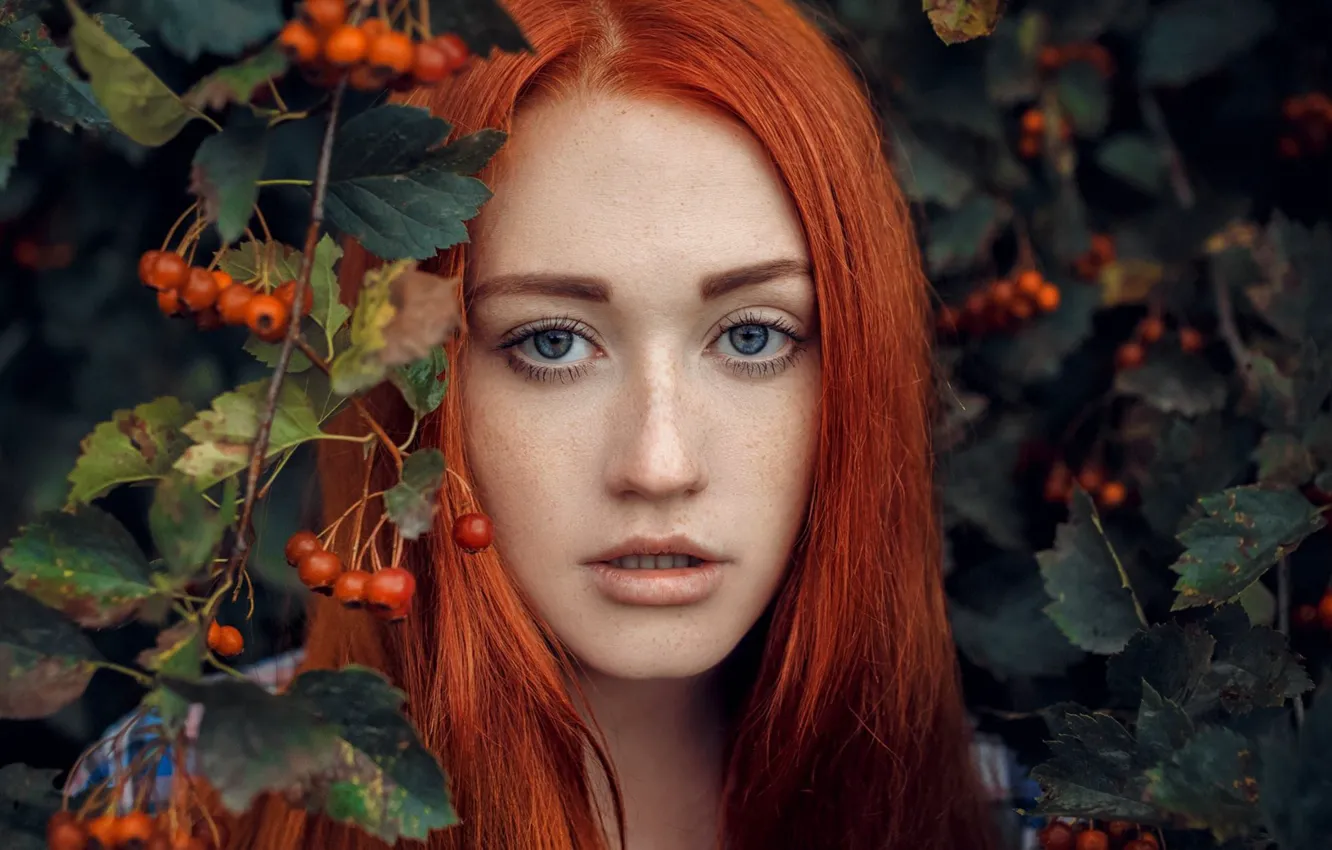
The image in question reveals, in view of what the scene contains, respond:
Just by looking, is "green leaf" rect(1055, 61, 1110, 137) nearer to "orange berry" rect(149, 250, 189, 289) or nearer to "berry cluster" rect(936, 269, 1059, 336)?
"berry cluster" rect(936, 269, 1059, 336)

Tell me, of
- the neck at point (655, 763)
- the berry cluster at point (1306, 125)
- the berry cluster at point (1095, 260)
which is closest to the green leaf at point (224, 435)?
the neck at point (655, 763)

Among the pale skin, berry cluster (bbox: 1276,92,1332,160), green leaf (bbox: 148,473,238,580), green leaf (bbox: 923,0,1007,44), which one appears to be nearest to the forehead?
the pale skin

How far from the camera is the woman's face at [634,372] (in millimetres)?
1131

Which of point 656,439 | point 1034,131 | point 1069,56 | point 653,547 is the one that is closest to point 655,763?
point 653,547

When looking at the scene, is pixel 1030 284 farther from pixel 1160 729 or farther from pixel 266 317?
pixel 266 317

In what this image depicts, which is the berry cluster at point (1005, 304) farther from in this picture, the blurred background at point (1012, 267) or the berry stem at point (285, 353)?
the berry stem at point (285, 353)

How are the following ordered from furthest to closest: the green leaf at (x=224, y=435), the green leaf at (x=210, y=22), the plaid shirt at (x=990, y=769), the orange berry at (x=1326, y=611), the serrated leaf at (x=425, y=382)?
the plaid shirt at (x=990, y=769) → the orange berry at (x=1326, y=611) → the green leaf at (x=210, y=22) → the serrated leaf at (x=425, y=382) → the green leaf at (x=224, y=435)

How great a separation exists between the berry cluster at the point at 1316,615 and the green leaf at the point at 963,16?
0.69 meters

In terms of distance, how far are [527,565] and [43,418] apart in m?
0.89

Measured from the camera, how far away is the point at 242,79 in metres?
0.80

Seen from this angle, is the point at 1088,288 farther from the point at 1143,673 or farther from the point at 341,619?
the point at 341,619

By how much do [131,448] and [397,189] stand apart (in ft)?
0.90

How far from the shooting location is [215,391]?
167 centimetres

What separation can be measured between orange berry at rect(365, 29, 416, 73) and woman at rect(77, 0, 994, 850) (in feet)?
1.07
